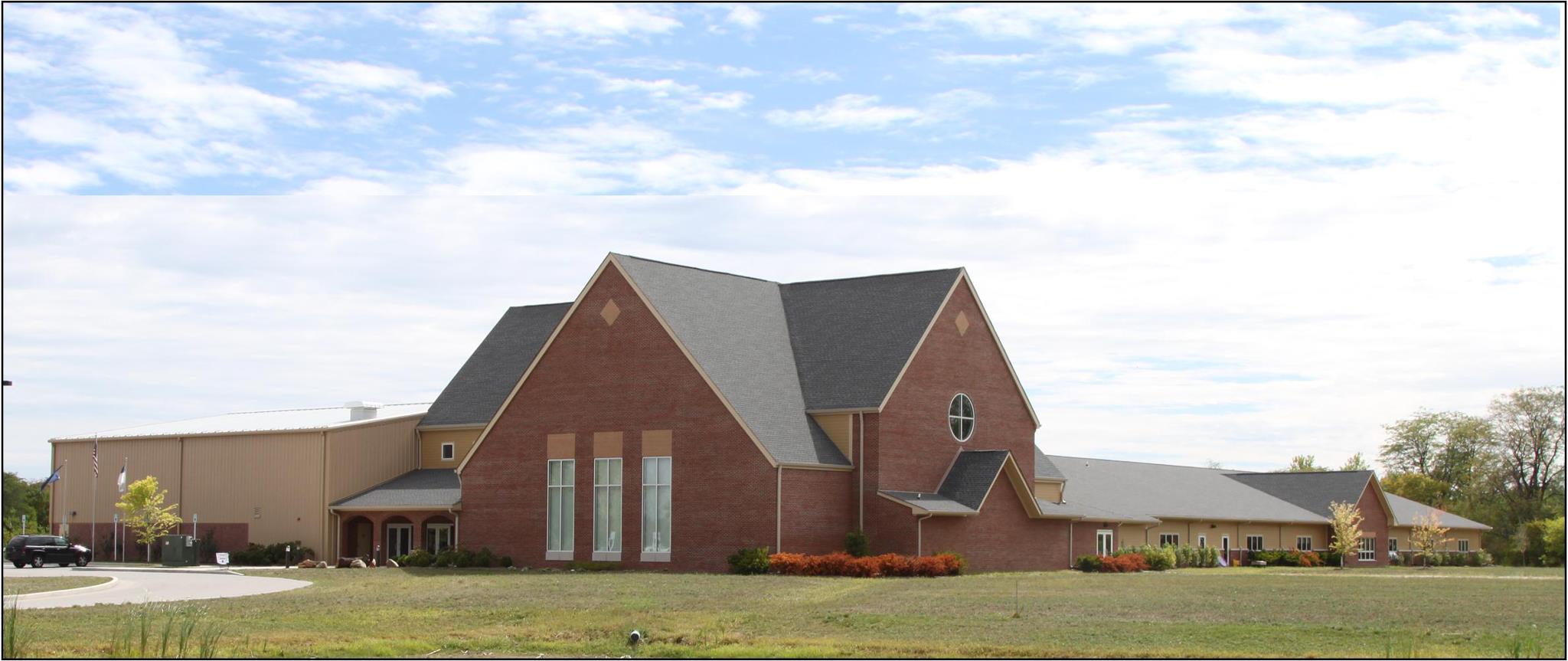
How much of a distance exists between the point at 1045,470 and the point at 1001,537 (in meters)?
10.7

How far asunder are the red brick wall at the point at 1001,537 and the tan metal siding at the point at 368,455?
78.0 ft

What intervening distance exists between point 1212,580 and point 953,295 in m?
14.7

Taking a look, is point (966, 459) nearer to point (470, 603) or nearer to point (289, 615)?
point (470, 603)

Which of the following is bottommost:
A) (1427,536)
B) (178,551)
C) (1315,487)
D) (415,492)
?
(1427,536)

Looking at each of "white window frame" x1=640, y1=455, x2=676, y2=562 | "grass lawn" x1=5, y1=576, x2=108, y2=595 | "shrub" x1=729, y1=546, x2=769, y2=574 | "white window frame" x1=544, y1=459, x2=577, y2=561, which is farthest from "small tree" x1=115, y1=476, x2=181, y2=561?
"shrub" x1=729, y1=546, x2=769, y2=574

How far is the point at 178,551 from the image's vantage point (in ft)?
196

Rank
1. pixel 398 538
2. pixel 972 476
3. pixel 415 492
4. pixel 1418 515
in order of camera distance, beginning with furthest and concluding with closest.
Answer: pixel 1418 515, pixel 398 538, pixel 415 492, pixel 972 476

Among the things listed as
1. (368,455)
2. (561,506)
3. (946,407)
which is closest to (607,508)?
(561,506)

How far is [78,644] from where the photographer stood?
2211 cm

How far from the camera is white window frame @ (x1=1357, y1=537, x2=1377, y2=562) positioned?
269 feet

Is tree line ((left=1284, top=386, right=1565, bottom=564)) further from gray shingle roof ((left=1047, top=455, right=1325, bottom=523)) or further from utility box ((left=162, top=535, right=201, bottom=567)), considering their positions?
utility box ((left=162, top=535, right=201, bottom=567))

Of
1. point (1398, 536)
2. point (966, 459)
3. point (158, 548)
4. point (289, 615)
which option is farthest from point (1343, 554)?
point (289, 615)

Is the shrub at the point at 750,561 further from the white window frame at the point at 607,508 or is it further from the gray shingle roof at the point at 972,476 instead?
the gray shingle roof at the point at 972,476

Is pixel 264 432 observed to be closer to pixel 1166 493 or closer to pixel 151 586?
pixel 151 586
